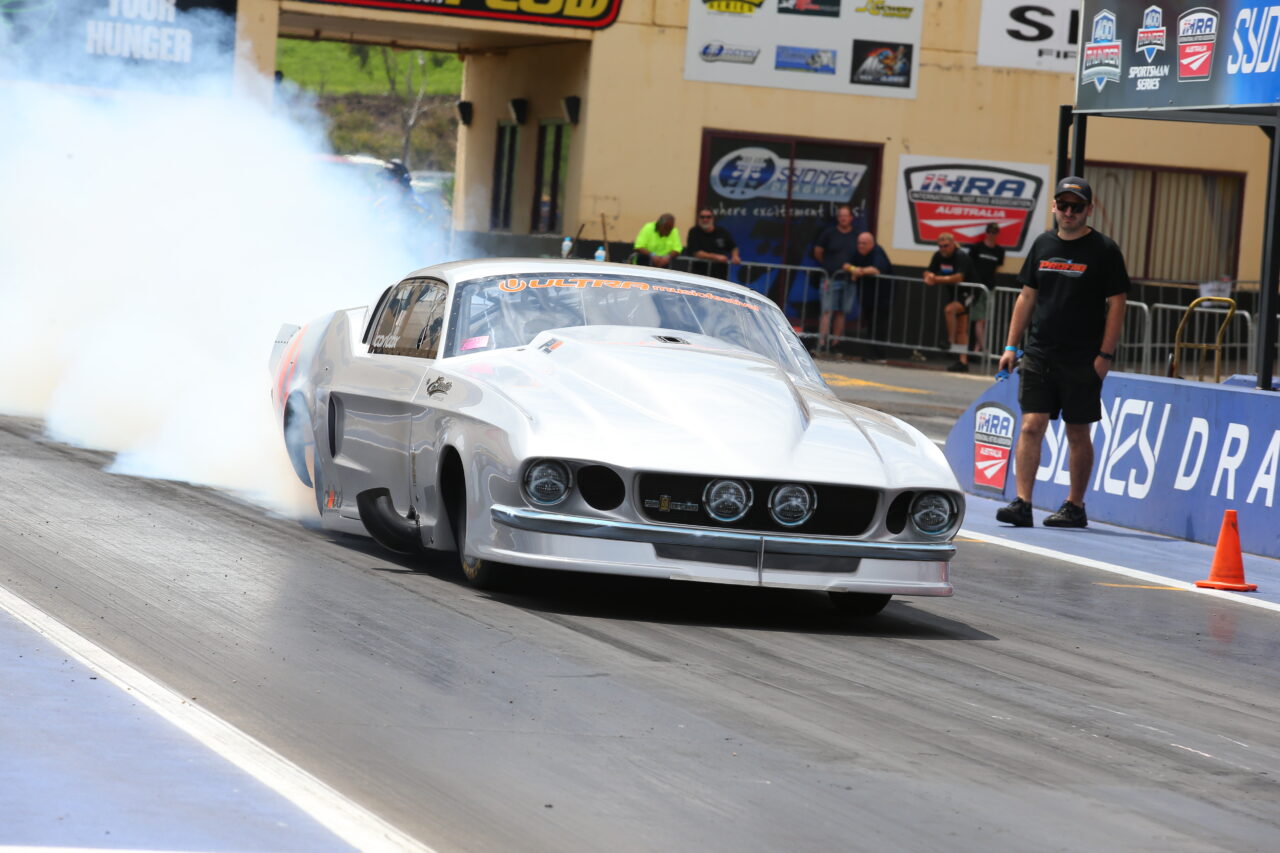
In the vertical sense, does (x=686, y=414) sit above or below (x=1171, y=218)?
below

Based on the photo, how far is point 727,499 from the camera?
7031 mm

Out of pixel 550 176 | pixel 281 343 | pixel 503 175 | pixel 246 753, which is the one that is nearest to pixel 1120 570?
pixel 281 343

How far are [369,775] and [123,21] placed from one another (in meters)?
21.3

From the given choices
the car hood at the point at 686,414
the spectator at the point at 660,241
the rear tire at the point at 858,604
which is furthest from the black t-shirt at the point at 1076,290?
the spectator at the point at 660,241

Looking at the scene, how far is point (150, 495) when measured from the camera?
32.7 feet

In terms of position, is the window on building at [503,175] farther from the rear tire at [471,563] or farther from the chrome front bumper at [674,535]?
the chrome front bumper at [674,535]

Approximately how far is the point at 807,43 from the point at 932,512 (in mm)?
20150

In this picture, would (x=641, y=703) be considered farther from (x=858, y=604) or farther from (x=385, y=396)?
(x=385, y=396)

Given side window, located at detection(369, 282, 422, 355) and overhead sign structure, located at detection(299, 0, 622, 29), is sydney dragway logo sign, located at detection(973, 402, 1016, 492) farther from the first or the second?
overhead sign structure, located at detection(299, 0, 622, 29)

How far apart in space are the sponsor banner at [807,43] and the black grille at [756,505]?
20.1 m

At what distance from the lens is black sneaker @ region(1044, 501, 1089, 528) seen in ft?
37.2

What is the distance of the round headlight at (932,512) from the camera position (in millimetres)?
7301

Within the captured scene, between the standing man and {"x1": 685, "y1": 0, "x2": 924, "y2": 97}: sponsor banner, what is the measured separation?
15.9 metres

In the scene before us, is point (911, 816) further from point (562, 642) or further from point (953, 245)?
point (953, 245)
